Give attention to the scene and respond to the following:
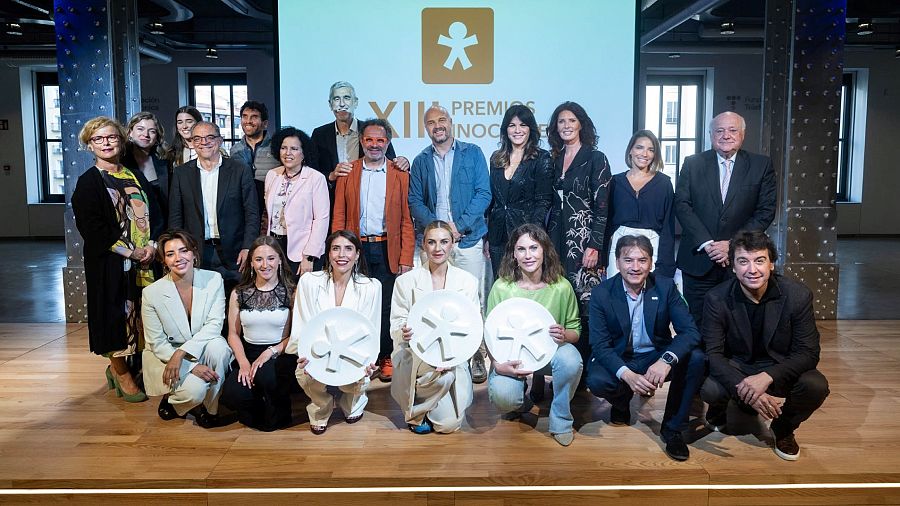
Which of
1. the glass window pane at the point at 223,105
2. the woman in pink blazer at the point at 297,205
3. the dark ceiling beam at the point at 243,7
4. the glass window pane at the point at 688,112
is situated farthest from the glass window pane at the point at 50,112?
the glass window pane at the point at 688,112

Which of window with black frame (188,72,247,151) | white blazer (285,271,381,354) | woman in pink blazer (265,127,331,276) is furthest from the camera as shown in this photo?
window with black frame (188,72,247,151)

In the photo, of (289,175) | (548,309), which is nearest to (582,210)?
(548,309)

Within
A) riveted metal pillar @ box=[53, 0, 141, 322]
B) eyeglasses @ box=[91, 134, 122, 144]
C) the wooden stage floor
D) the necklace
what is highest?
riveted metal pillar @ box=[53, 0, 141, 322]

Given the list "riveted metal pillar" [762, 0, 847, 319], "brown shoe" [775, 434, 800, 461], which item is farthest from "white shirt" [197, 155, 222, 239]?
"riveted metal pillar" [762, 0, 847, 319]

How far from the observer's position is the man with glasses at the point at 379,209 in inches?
140

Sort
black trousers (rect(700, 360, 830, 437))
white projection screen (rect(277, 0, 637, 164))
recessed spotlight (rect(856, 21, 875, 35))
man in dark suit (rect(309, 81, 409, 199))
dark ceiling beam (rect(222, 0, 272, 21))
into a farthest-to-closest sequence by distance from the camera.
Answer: recessed spotlight (rect(856, 21, 875, 35)) < dark ceiling beam (rect(222, 0, 272, 21)) < white projection screen (rect(277, 0, 637, 164)) < man in dark suit (rect(309, 81, 409, 199)) < black trousers (rect(700, 360, 830, 437))

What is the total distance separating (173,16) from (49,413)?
6060 mm

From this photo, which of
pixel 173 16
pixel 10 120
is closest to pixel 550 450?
pixel 173 16

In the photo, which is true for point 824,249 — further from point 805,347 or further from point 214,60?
point 214,60

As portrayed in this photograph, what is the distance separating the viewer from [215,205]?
11.2 ft

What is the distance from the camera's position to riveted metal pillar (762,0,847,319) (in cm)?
487

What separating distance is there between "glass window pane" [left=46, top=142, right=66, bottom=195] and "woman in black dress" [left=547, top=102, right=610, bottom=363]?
10.6 metres

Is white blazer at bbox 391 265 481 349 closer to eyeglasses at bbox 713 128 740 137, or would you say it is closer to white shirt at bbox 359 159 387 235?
white shirt at bbox 359 159 387 235

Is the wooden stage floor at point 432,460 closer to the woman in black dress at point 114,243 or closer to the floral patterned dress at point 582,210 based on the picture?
the woman in black dress at point 114,243
